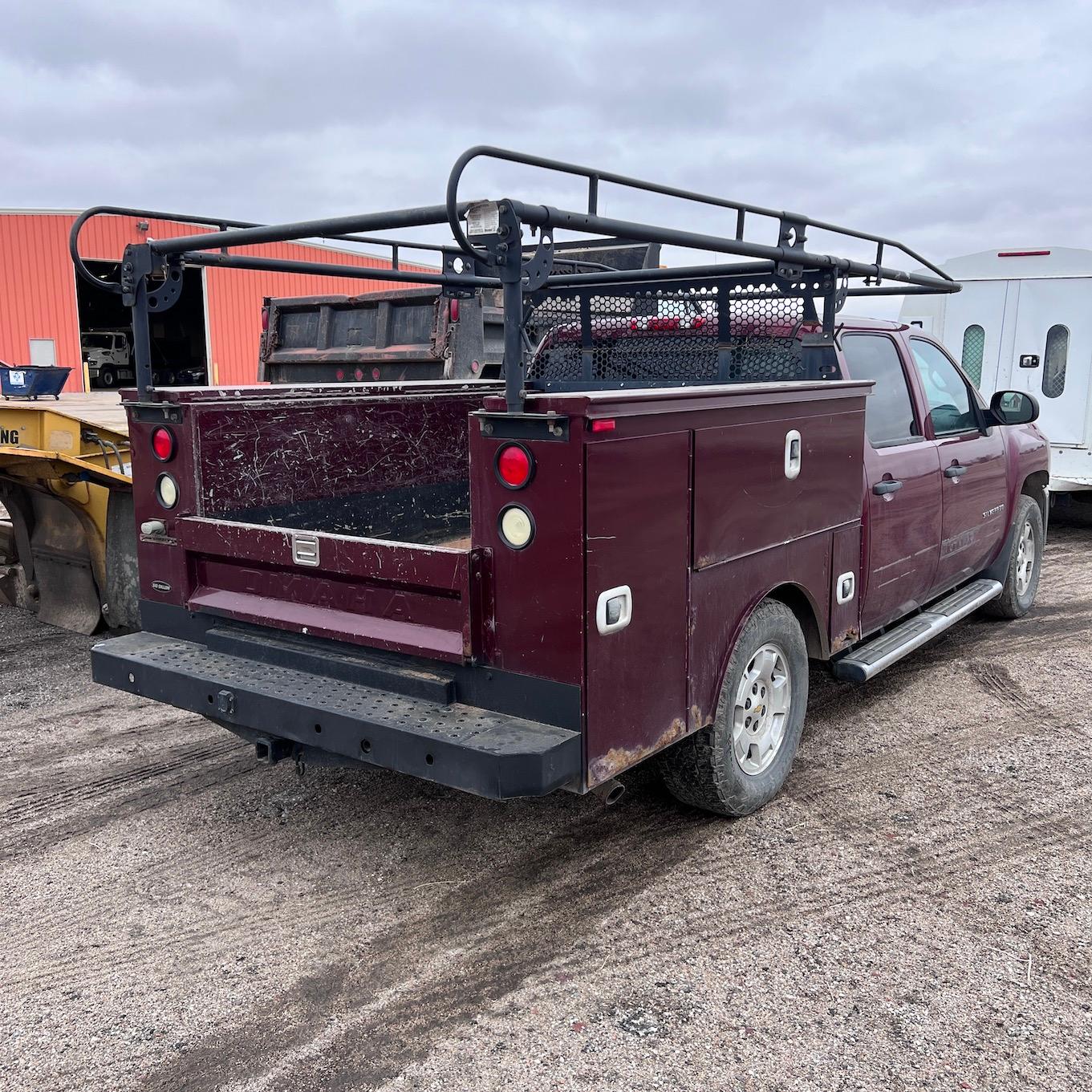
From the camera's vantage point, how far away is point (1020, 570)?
703 cm

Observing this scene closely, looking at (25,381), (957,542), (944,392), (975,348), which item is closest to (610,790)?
(957,542)

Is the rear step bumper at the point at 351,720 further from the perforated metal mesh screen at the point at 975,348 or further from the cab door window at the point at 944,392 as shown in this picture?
the perforated metal mesh screen at the point at 975,348

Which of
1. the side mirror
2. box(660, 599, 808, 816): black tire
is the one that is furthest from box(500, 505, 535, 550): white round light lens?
the side mirror

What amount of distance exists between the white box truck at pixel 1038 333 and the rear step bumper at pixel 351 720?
870 cm

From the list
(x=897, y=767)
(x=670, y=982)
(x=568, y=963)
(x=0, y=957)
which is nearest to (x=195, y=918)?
(x=0, y=957)

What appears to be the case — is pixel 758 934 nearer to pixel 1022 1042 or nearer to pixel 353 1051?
pixel 1022 1042

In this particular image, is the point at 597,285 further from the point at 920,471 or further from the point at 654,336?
the point at 920,471

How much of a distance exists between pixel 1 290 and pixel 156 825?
61.9 feet

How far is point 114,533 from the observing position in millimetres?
6195

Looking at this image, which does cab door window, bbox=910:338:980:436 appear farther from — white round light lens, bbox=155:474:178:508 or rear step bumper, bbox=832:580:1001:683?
white round light lens, bbox=155:474:178:508

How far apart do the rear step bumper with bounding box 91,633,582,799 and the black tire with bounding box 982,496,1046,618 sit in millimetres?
4780

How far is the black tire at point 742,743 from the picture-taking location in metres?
3.70

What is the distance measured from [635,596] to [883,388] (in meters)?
2.61

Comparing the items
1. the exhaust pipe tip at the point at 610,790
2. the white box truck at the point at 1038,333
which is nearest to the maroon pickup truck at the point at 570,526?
the exhaust pipe tip at the point at 610,790
